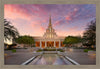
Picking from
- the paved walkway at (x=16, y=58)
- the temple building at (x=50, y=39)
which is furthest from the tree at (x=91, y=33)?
the temple building at (x=50, y=39)

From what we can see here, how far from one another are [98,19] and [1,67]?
8.99 meters

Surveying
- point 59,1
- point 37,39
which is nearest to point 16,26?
point 59,1

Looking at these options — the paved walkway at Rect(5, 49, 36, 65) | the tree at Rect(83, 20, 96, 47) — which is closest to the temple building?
the tree at Rect(83, 20, 96, 47)

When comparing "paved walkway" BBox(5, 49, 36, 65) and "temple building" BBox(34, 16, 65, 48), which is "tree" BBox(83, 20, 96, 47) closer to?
"paved walkway" BBox(5, 49, 36, 65)

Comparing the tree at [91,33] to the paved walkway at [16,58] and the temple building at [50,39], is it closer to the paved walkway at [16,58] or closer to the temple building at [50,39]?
the paved walkway at [16,58]

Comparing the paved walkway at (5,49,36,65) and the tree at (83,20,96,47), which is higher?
the tree at (83,20,96,47)

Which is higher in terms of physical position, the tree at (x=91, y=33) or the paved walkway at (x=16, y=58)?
the tree at (x=91, y=33)

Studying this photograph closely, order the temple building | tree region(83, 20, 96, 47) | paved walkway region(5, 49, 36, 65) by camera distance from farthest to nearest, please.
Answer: the temple building, tree region(83, 20, 96, 47), paved walkway region(5, 49, 36, 65)

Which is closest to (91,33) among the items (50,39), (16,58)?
(16,58)

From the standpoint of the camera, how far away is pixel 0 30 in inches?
385

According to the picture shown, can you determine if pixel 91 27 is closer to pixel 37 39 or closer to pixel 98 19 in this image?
pixel 98 19

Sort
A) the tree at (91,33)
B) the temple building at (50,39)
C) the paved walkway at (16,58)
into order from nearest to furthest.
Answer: the paved walkway at (16,58), the tree at (91,33), the temple building at (50,39)

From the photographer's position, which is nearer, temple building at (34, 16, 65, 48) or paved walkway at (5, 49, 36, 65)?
paved walkway at (5, 49, 36, 65)

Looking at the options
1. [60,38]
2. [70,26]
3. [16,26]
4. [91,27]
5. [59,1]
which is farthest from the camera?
[60,38]
